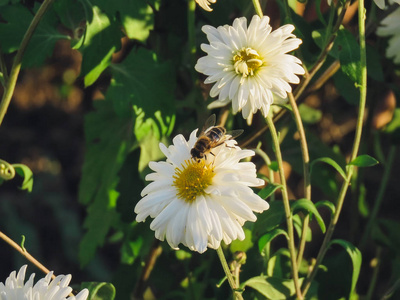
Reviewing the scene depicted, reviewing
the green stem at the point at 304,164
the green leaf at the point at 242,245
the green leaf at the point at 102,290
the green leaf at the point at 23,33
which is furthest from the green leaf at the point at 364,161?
the green leaf at the point at 23,33

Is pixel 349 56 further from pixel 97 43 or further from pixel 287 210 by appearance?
pixel 97 43

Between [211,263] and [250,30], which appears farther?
[211,263]

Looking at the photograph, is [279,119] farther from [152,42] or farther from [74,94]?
[74,94]

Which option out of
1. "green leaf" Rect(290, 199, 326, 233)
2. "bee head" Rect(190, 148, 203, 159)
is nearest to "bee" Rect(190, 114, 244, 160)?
"bee head" Rect(190, 148, 203, 159)

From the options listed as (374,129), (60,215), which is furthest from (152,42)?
(60,215)

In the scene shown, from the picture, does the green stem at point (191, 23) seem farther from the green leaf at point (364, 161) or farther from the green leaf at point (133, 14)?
the green leaf at point (364, 161)

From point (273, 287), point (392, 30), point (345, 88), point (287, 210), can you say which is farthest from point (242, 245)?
point (392, 30)

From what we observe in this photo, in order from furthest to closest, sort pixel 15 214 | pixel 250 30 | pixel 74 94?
pixel 74 94, pixel 15 214, pixel 250 30
